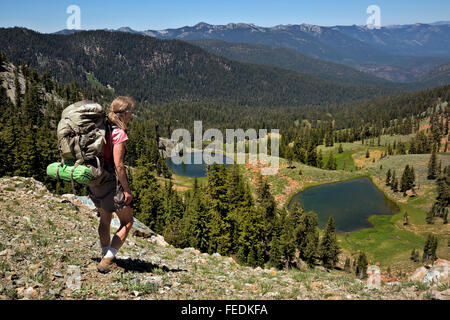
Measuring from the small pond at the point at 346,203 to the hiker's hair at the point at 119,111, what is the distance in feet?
251

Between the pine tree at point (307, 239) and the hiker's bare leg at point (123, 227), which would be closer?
the hiker's bare leg at point (123, 227)

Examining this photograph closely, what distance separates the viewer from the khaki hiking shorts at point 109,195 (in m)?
8.38

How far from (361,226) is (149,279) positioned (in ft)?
268

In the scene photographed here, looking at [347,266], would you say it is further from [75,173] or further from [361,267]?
[75,173]

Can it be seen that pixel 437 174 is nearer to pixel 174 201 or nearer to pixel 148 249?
pixel 174 201

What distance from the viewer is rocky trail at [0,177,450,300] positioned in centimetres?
786

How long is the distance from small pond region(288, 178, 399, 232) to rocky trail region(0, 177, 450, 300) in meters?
70.7

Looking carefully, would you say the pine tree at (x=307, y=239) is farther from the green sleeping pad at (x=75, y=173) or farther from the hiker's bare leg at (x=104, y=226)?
the green sleeping pad at (x=75, y=173)

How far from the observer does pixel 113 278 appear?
898 centimetres

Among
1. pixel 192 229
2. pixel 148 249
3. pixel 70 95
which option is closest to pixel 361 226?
pixel 192 229

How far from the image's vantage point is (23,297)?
6.82 m

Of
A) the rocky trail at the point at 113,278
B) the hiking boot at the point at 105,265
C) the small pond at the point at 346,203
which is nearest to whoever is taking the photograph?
the rocky trail at the point at 113,278

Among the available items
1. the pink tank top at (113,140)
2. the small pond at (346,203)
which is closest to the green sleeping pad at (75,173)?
the pink tank top at (113,140)
